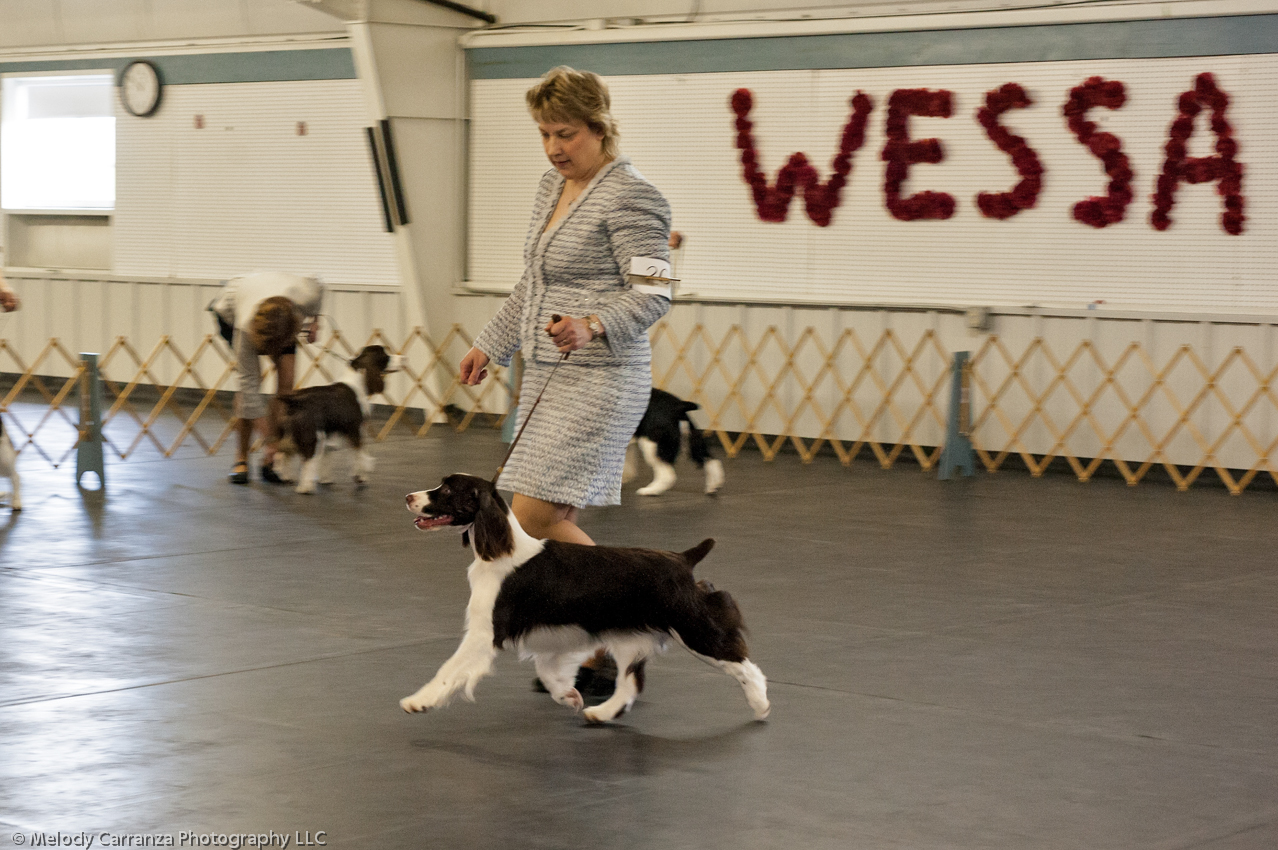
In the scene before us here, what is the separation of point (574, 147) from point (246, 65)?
37.2 feet

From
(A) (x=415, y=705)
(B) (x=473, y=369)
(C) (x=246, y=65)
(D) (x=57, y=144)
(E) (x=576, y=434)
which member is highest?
(C) (x=246, y=65)

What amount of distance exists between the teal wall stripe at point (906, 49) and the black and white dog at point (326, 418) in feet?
13.5

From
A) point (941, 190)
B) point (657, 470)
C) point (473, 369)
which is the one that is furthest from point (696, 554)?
point (941, 190)

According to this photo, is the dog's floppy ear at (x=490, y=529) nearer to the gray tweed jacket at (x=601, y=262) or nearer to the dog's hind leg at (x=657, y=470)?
the gray tweed jacket at (x=601, y=262)

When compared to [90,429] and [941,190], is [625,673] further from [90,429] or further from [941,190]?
[941,190]

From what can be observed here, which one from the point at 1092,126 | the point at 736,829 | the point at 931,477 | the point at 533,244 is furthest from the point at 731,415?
the point at 736,829

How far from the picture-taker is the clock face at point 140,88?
1511 centimetres

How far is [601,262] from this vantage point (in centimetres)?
413

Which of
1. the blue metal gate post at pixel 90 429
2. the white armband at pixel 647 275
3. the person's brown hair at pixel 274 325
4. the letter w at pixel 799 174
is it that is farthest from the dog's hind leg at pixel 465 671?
the letter w at pixel 799 174

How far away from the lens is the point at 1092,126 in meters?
10.4

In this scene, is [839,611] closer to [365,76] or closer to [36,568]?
[36,568]

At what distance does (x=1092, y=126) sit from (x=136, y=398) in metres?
9.19

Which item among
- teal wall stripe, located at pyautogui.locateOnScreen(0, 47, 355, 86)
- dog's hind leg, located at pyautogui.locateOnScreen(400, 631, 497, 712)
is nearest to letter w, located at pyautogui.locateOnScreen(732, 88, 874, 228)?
teal wall stripe, located at pyautogui.locateOnScreen(0, 47, 355, 86)

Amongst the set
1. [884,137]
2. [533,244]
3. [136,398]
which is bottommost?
[136,398]
